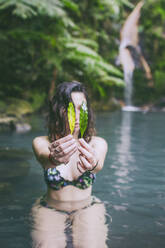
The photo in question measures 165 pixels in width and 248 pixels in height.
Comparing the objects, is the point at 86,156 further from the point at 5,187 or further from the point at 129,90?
the point at 129,90

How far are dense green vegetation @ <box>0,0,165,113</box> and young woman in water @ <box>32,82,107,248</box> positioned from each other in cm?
522

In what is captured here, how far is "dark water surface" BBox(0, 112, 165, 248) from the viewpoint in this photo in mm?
2340

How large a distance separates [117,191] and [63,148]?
83.0 inches

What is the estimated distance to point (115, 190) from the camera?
3592 millimetres

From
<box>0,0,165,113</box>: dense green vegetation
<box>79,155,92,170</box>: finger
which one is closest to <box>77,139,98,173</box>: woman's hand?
<box>79,155,92,170</box>: finger

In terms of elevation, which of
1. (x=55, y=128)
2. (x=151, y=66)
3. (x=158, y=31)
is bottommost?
(x=55, y=128)

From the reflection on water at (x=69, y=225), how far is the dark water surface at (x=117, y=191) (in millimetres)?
99

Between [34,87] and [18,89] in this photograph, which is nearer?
[18,89]

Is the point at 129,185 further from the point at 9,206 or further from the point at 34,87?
the point at 34,87

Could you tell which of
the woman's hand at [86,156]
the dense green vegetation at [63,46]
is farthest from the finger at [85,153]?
the dense green vegetation at [63,46]

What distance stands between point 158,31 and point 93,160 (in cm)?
1882

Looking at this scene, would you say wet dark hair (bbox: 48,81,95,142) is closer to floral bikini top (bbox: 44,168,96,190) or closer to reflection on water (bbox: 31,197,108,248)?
floral bikini top (bbox: 44,168,96,190)

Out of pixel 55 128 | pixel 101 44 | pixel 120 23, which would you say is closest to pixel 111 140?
pixel 55 128

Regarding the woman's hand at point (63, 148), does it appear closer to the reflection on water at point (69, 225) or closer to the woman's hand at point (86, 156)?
the woman's hand at point (86, 156)
